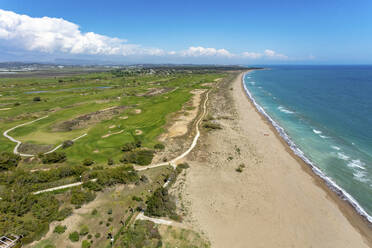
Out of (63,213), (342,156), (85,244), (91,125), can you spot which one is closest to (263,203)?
(85,244)

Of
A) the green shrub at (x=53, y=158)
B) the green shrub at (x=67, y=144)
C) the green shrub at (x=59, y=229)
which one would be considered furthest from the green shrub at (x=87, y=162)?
the green shrub at (x=59, y=229)

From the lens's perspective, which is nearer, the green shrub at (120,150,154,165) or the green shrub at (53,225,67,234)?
the green shrub at (53,225,67,234)

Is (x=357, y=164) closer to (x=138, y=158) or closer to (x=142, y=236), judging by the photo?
(x=142, y=236)

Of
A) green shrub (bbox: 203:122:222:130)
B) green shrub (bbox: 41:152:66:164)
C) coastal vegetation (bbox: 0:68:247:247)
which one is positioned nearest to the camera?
coastal vegetation (bbox: 0:68:247:247)

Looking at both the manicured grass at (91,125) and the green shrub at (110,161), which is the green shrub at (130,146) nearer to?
the manicured grass at (91,125)

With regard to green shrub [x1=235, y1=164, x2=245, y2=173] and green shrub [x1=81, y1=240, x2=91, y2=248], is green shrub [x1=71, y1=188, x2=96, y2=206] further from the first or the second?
green shrub [x1=235, y1=164, x2=245, y2=173]

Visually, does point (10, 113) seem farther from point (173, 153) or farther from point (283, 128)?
point (283, 128)

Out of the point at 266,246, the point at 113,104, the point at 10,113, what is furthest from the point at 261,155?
the point at 10,113

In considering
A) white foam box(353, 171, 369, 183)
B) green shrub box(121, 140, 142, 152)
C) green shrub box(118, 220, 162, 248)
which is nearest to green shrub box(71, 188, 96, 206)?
green shrub box(118, 220, 162, 248)
